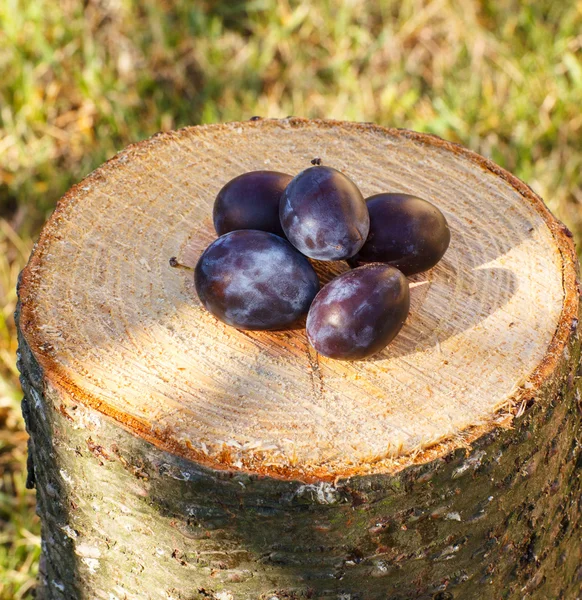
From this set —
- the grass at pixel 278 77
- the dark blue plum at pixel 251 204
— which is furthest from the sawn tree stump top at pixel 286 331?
→ the grass at pixel 278 77

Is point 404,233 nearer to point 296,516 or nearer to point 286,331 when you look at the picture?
point 286,331

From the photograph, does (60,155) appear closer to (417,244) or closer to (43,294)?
(43,294)

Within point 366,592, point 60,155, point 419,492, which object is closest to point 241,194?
point 419,492

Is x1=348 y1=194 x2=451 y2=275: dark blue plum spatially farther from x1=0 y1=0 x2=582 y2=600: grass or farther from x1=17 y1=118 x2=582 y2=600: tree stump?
x1=0 y1=0 x2=582 y2=600: grass

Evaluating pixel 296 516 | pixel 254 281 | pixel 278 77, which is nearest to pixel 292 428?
pixel 296 516

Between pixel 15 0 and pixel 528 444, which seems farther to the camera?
pixel 15 0

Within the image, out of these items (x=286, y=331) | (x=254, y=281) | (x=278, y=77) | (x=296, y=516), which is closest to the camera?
(x=296, y=516)
